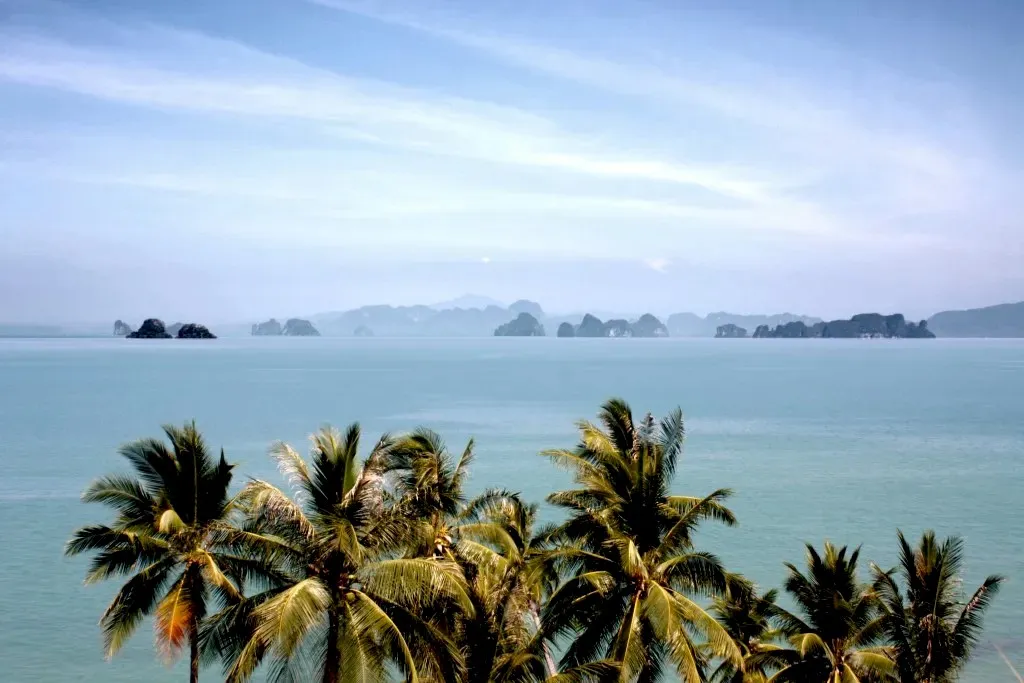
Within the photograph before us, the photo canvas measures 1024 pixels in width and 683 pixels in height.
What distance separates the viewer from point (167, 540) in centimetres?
1952

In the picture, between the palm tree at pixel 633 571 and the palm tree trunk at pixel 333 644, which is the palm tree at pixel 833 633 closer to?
the palm tree at pixel 633 571

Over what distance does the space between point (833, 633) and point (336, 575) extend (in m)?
10.9

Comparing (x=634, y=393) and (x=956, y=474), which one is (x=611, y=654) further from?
(x=634, y=393)

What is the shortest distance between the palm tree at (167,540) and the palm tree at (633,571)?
691 centimetres

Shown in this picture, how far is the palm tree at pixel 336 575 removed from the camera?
16766 mm

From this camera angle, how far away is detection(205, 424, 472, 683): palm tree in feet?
55.0

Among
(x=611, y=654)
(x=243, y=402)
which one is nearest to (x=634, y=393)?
(x=243, y=402)

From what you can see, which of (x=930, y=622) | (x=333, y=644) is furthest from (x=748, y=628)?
(x=333, y=644)

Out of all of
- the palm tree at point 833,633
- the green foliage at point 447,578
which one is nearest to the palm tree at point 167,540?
the green foliage at point 447,578

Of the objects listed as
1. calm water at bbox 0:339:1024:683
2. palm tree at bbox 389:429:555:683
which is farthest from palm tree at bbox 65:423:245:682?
calm water at bbox 0:339:1024:683

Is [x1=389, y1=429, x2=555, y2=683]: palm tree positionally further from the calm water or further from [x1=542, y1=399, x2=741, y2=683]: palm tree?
the calm water

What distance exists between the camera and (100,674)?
30.7 m

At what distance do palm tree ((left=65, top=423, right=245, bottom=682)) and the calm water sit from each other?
12.6m

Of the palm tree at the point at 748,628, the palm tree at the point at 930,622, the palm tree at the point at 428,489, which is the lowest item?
the palm tree at the point at 748,628
